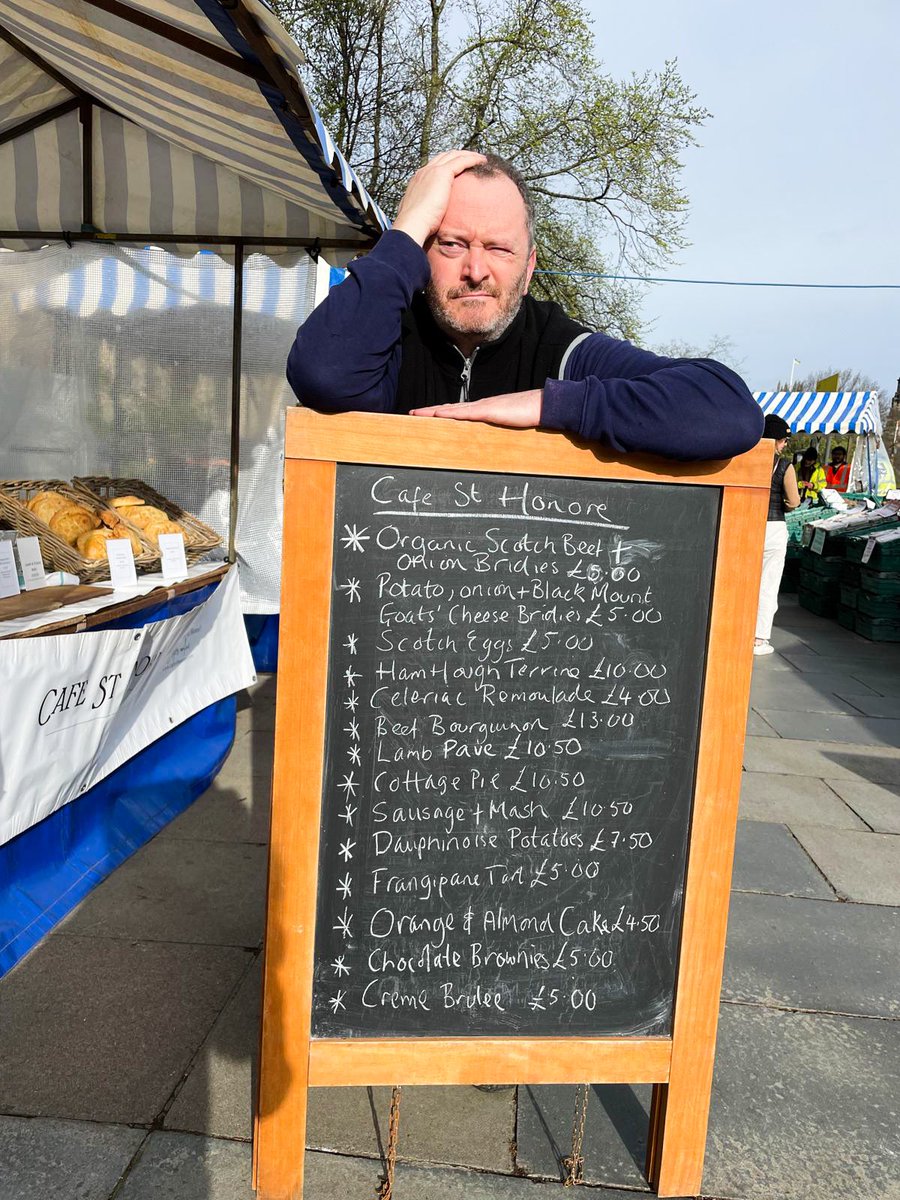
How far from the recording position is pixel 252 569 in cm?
582

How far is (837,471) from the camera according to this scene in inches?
709

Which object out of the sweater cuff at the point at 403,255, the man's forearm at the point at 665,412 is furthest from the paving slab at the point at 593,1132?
the sweater cuff at the point at 403,255

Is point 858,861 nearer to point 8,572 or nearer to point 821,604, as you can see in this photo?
point 8,572

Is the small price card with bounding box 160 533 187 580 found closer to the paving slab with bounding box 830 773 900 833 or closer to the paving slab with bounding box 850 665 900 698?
the paving slab with bounding box 830 773 900 833

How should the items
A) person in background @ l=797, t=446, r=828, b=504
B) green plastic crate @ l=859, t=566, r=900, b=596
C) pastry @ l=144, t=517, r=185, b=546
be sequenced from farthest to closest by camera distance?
→ person in background @ l=797, t=446, r=828, b=504 < green plastic crate @ l=859, t=566, r=900, b=596 < pastry @ l=144, t=517, r=185, b=546

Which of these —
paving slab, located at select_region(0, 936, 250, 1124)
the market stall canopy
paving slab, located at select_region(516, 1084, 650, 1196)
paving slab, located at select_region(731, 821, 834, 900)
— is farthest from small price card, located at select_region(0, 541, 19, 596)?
paving slab, located at select_region(731, 821, 834, 900)

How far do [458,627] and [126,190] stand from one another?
438 centimetres

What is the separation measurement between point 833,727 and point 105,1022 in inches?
215

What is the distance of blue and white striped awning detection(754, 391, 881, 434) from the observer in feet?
57.2

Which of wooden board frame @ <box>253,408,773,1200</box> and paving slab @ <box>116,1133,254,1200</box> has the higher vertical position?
wooden board frame @ <box>253,408,773,1200</box>

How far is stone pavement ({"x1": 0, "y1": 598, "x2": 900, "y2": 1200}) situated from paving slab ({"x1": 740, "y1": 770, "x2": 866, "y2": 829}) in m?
0.49

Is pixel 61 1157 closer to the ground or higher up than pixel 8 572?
closer to the ground

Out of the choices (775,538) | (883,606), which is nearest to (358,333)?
(775,538)

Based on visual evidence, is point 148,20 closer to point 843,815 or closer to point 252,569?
point 252,569
